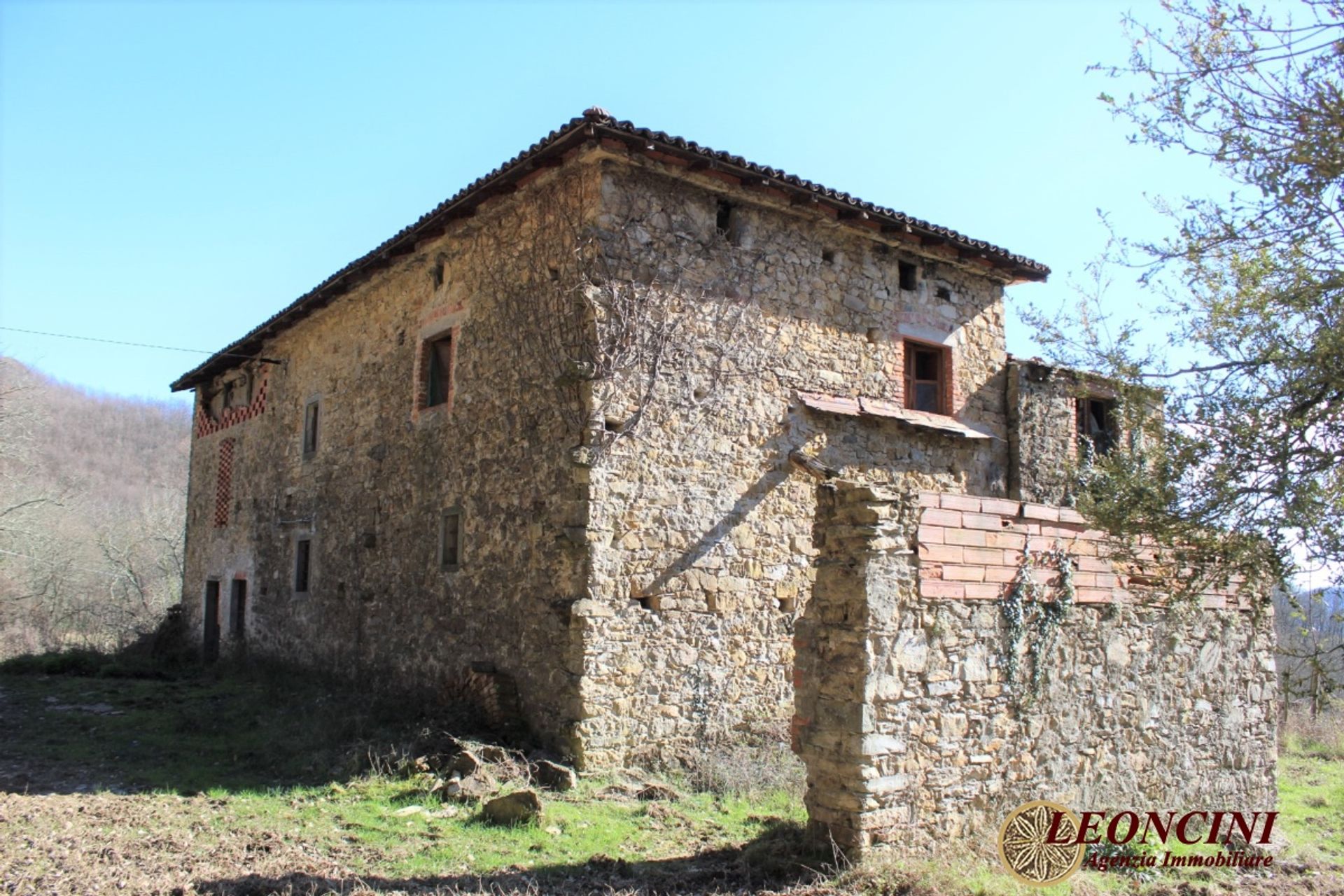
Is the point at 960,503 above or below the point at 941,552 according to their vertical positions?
above

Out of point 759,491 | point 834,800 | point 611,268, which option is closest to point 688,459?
point 759,491

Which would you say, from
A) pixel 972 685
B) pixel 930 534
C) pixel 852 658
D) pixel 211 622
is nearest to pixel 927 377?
pixel 930 534

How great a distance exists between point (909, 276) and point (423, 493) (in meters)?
6.58

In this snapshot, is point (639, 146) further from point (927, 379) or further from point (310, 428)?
point (310, 428)

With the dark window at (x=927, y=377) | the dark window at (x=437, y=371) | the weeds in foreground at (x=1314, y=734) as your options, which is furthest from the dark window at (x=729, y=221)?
the weeds in foreground at (x=1314, y=734)

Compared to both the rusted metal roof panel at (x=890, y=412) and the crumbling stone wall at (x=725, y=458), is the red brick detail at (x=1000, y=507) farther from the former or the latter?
the rusted metal roof panel at (x=890, y=412)

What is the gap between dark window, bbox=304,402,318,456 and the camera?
15023mm

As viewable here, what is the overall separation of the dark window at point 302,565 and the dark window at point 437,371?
4267mm

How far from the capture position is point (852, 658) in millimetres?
5871

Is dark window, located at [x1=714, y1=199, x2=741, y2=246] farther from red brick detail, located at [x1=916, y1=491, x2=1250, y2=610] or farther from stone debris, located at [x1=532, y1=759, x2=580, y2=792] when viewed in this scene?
stone debris, located at [x1=532, y1=759, x2=580, y2=792]

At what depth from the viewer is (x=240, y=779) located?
344 inches

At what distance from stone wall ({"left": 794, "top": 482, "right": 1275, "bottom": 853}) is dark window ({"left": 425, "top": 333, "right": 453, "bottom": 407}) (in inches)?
269

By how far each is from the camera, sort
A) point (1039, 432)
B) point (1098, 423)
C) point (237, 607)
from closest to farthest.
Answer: point (1039, 432), point (1098, 423), point (237, 607)

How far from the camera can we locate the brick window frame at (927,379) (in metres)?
11.4
